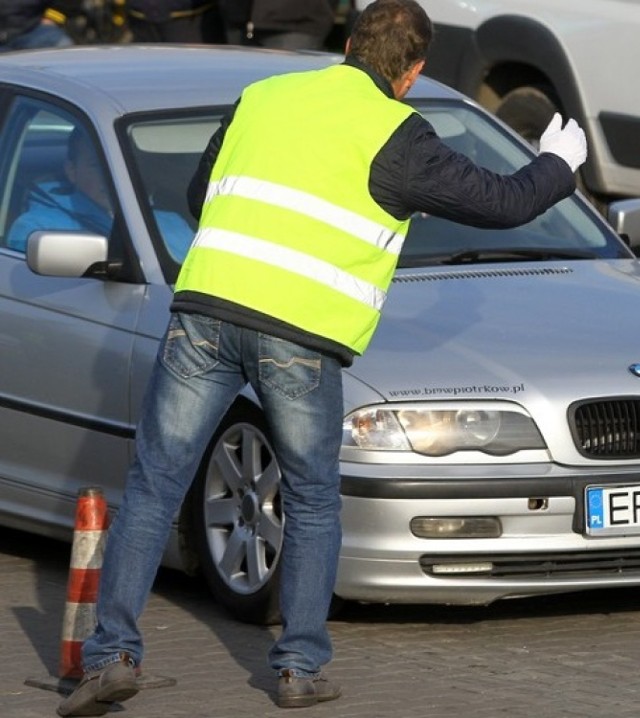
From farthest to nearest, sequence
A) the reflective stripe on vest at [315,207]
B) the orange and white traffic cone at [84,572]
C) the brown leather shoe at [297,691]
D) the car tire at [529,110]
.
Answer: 1. the car tire at [529,110]
2. the orange and white traffic cone at [84,572]
3. the brown leather shoe at [297,691]
4. the reflective stripe on vest at [315,207]

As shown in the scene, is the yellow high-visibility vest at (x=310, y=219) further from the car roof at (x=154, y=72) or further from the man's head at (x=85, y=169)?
the car roof at (x=154, y=72)

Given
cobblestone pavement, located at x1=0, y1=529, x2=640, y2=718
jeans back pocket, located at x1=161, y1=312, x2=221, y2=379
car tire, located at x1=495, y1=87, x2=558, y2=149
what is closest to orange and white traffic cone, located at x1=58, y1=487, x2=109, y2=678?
cobblestone pavement, located at x1=0, y1=529, x2=640, y2=718

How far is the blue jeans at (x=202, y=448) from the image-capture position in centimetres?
564

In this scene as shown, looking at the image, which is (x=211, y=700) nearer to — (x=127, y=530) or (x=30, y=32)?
(x=127, y=530)

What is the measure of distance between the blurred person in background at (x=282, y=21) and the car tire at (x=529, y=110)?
1117mm

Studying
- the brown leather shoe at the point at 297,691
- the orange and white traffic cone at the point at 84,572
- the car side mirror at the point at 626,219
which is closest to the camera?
the brown leather shoe at the point at 297,691

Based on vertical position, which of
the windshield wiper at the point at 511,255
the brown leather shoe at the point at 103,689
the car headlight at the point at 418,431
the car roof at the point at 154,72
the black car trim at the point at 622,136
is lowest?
the brown leather shoe at the point at 103,689

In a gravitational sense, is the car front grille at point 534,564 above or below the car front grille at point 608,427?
below

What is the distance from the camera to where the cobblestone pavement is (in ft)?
19.2

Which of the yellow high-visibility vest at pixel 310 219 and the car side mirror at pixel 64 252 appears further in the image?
the car side mirror at pixel 64 252

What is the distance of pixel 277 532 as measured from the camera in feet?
21.6

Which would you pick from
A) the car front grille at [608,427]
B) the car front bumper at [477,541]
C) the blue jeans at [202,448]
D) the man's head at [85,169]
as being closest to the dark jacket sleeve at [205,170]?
the blue jeans at [202,448]

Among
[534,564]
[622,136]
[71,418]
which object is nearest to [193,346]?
[534,564]

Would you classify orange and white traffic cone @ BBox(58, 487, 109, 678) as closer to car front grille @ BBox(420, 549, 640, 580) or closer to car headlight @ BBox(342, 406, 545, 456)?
car headlight @ BBox(342, 406, 545, 456)
